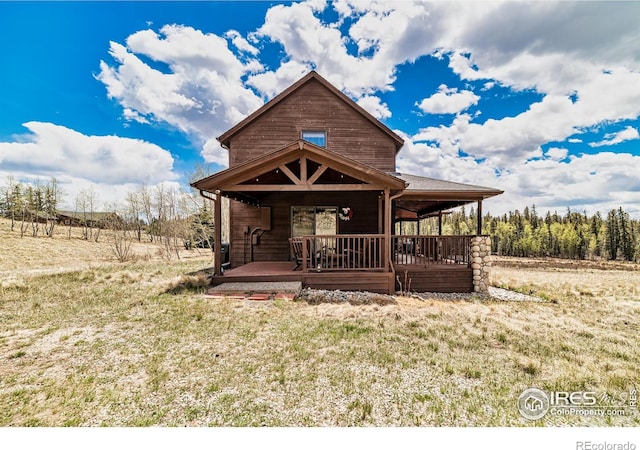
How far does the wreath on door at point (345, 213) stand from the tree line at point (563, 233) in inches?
1144

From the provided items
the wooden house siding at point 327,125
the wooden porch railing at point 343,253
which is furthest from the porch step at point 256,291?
the wooden house siding at point 327,125

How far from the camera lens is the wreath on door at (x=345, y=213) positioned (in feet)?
33.3

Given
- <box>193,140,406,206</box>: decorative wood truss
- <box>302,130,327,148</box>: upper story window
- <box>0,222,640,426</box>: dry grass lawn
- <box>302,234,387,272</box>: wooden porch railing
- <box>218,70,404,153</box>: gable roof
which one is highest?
<box>218,70,404,153</box>: gable roof

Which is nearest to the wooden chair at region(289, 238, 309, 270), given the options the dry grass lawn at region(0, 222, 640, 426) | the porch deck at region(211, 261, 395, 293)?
the porch deck at region(211, 261, 395, 293)

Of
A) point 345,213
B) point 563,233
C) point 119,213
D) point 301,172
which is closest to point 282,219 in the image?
point 345,213

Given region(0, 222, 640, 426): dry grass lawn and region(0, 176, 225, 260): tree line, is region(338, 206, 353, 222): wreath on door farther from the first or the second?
region(0, 176, 225, 260): tree line

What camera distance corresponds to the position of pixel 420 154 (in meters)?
18.6

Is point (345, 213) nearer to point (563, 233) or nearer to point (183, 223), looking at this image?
point (183, 223)

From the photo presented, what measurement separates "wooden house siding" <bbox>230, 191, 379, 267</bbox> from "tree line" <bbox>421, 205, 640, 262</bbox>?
94.1 ft

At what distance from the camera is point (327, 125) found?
10406 mm

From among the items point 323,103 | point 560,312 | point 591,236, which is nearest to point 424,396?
point 560,312

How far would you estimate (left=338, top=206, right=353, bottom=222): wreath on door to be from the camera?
10.2 metres

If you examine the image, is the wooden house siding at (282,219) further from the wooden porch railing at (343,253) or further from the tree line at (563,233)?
the tree line at (563,233)
